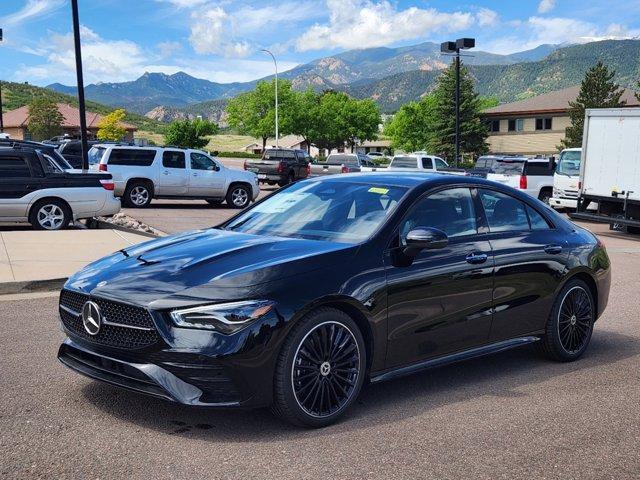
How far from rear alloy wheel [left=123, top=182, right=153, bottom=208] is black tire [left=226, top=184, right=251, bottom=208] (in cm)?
272

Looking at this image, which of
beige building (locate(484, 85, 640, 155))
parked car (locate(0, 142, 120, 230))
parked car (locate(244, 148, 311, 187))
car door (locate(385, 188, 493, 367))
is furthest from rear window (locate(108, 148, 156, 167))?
beige building (locate(484, 85, 640, 155))

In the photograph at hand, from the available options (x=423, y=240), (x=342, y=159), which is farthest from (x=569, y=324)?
(x=342, y=159)

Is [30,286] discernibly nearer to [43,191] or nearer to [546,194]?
[43,191]

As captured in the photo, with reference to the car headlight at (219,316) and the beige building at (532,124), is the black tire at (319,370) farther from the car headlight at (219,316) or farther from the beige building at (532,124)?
the beige building at (532,124)

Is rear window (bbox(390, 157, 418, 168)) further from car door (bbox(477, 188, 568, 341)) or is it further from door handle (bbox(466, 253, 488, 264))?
door handle (bbox(466, 253, 488, 264))

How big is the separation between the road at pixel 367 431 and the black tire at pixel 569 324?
0.18 metres

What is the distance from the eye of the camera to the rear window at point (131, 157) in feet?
74.2

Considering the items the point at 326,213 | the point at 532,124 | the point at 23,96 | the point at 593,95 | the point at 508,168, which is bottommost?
the point at 508,168

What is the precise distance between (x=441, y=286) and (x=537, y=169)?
20641mm

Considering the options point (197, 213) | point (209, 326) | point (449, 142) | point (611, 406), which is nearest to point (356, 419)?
point (209, 326)

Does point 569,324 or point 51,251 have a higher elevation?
point 569,324

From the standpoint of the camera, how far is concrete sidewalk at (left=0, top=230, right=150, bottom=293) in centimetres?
976

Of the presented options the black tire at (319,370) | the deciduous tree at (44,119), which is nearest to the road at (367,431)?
the black tire at (319,370)

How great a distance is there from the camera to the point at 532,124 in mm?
73188
